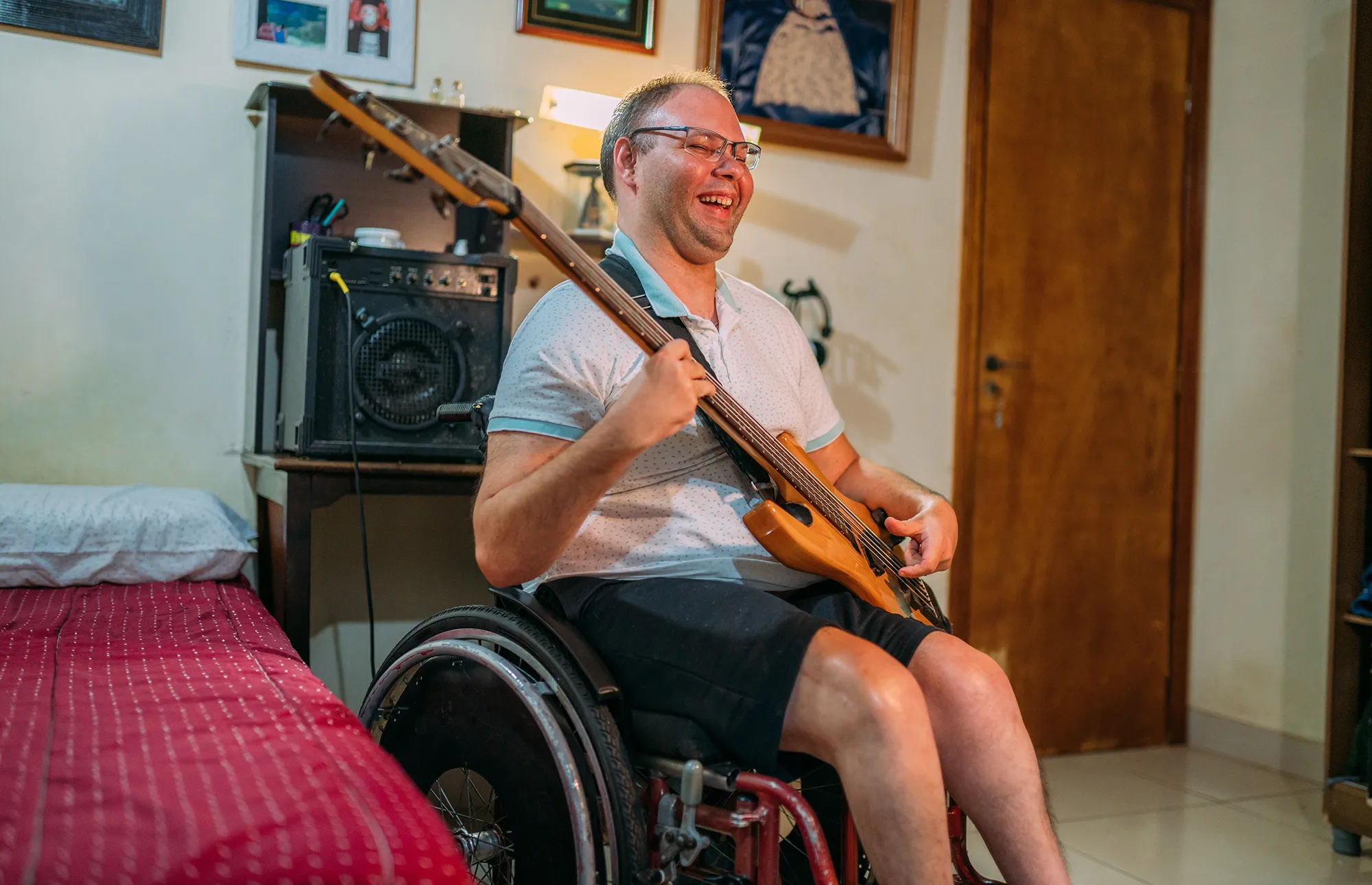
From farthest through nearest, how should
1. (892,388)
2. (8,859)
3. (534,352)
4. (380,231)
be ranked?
(892,388), (380,231), (534,352), (8,859)

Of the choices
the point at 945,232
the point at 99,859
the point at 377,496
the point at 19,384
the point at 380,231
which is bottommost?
the point at 99,859

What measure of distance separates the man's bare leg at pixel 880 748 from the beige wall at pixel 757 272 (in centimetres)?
167

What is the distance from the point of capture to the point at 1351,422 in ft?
8.69

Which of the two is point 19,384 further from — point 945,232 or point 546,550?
point 945,232

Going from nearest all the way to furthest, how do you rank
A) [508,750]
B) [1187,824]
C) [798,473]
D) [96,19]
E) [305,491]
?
[508,750], [798,473], [305,491], [96,19], [1187,824]

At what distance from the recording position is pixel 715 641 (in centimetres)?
139

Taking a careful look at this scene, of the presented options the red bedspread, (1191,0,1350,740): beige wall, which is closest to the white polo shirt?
the red bedspread

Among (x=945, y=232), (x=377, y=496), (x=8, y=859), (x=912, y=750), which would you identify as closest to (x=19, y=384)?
(x=377, y=496)

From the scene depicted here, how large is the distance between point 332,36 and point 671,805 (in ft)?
6.65

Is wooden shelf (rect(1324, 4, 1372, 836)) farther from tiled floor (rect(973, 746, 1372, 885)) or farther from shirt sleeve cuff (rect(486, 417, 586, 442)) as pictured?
shirt sleeve cuff (rect(486, 417, 586, 442))

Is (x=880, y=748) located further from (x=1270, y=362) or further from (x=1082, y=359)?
(x=1270, y=362)

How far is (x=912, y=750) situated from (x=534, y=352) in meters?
0.71

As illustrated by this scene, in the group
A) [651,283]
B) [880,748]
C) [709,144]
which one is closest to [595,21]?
[709,144]

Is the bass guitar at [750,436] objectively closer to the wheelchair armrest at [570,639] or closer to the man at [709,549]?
the man at [709,549]
